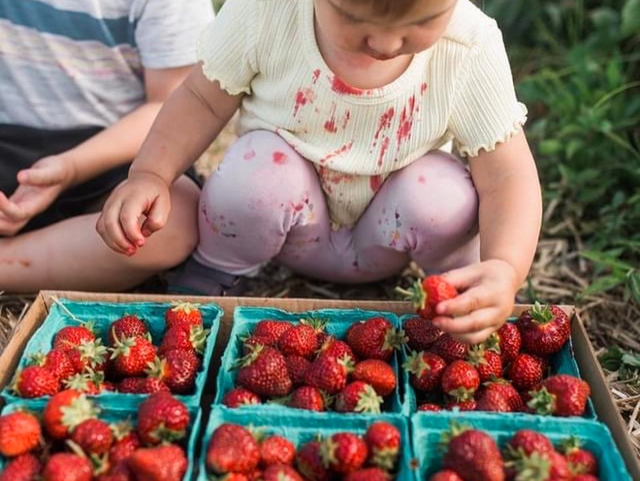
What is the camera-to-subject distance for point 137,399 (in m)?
1.28

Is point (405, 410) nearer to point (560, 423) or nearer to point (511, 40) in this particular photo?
point (560, 423)

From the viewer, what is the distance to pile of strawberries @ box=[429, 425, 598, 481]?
1.14 metres

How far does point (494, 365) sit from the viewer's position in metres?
1.40

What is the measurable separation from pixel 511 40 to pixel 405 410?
2152mm

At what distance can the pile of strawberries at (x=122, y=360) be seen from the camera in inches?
52.1

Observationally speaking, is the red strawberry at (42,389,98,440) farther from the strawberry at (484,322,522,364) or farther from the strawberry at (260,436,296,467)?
the strawberry at (484,322,522,364)

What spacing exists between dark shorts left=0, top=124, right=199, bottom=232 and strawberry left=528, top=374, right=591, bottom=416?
1.00m

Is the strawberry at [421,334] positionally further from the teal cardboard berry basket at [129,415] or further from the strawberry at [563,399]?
the teal cardboard berry basket at [129,415]

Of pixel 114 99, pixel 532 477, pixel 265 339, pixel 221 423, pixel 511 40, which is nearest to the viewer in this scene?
pixel 532 477

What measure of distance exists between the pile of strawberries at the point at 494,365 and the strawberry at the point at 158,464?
1.30ft

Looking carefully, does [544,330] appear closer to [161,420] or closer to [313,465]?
[313,465]

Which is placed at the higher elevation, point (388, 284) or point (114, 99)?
point (114, 99)

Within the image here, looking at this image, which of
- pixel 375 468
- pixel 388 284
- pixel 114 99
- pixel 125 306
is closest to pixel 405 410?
pixel 375 468

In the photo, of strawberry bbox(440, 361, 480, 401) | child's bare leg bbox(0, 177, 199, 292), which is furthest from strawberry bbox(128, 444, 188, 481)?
child's bare leg bbox(0, 177, 199, 292)
